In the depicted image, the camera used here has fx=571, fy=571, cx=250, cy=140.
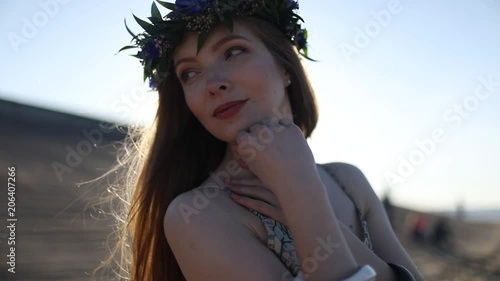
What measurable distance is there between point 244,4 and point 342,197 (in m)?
0.97

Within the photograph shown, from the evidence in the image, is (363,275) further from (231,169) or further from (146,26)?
(146,26)

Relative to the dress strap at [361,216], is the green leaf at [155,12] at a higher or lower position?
higher

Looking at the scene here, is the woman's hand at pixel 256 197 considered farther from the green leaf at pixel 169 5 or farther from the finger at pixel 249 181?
the green leaf at pixel 169 5

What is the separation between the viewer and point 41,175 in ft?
17.5

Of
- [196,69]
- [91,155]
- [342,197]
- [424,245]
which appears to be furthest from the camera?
[424,245]

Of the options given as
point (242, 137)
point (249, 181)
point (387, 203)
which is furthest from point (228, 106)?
point (387, 203)

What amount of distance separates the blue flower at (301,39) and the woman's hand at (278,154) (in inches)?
31.3

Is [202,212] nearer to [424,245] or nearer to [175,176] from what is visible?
[175,176]

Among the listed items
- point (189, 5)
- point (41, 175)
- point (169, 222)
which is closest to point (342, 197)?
point (169, 222)

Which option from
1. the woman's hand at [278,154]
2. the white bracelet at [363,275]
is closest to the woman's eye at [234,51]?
the woman's hand at [278,154]

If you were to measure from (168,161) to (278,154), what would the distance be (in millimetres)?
794

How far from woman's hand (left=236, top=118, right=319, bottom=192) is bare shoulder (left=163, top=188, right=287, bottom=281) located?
0.66ft

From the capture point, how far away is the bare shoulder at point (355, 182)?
8.66ft

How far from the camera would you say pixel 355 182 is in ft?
8.87
